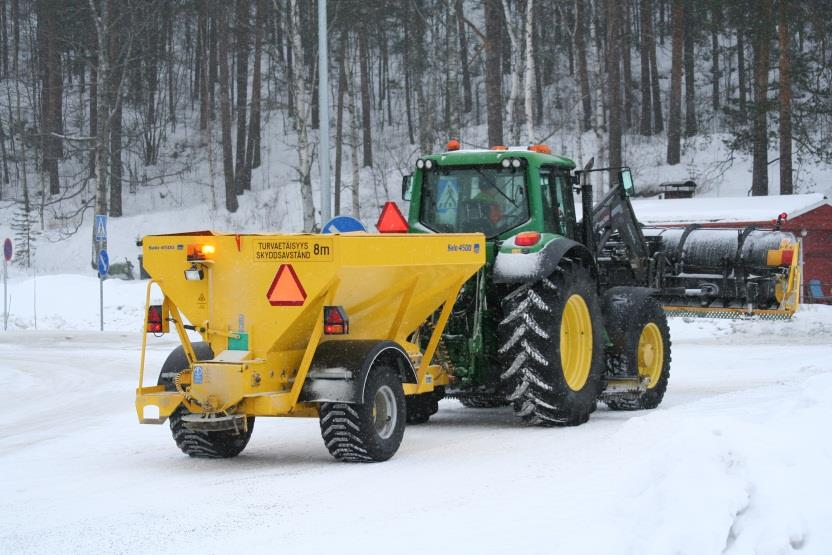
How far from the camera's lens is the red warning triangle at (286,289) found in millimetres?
8227

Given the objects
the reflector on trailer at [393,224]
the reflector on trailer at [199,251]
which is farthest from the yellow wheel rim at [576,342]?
the reflector on trailer at [199,251]

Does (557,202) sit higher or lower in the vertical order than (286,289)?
higher

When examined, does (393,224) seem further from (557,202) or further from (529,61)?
(529,61)

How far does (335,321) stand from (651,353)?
5.20 m

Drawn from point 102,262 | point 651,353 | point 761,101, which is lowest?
point 651,353

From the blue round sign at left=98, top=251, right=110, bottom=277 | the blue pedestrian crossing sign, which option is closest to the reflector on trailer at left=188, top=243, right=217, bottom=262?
the blue round sign at left=98, top=251, right=110, bottom=277

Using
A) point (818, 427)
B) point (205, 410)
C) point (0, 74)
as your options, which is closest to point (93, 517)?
point (205, 410)

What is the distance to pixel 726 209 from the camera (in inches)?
1091

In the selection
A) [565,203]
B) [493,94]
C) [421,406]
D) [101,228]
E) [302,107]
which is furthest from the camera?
[302,107]

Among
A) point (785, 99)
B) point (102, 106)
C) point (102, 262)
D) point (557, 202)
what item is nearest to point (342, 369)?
point (557, 202)

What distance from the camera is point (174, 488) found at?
301 inches

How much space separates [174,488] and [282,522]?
1.51m

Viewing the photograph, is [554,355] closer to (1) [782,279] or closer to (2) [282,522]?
(2) [282,522]

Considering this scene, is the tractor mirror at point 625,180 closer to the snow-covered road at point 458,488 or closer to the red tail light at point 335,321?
the snow-covered road at point 458,488
